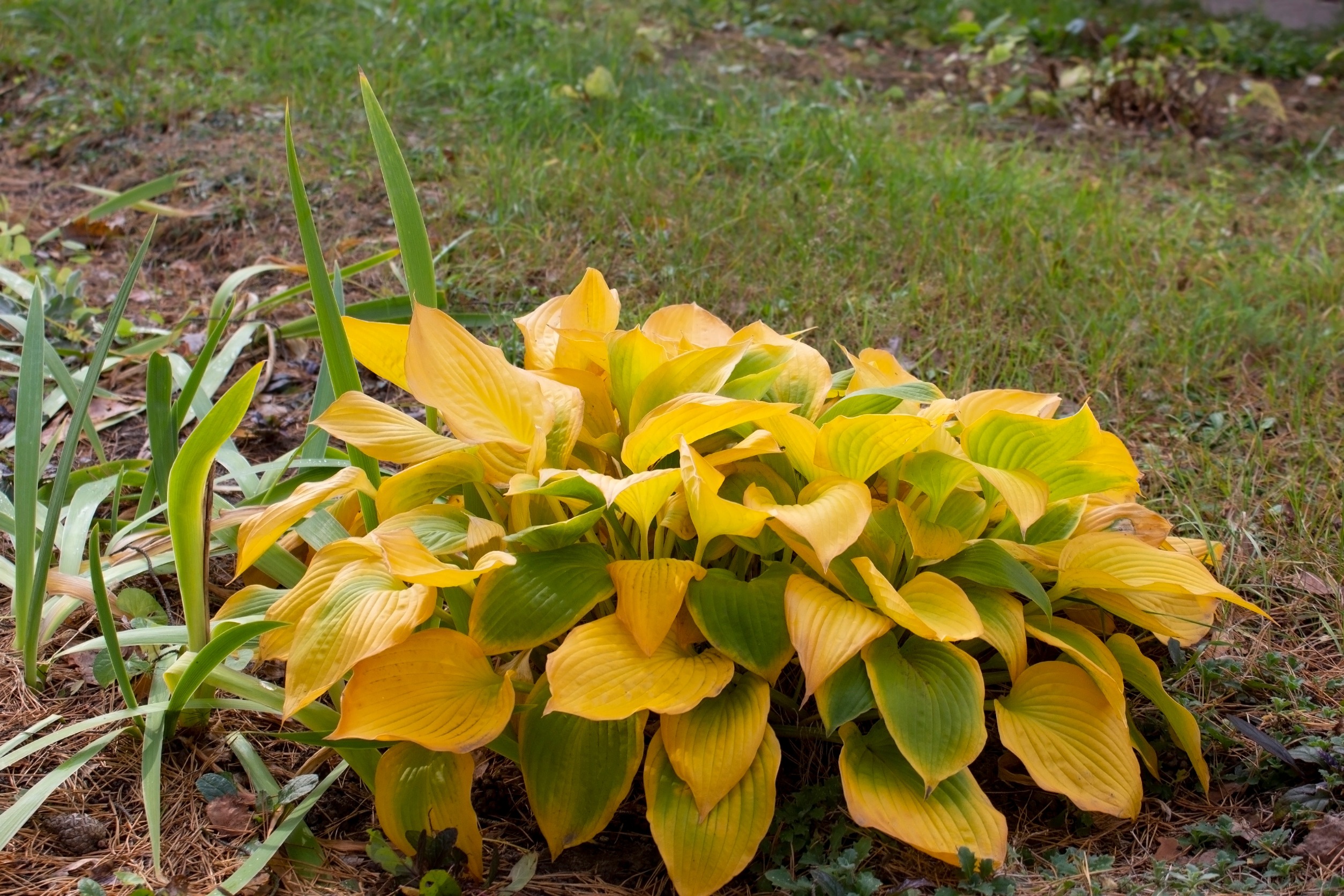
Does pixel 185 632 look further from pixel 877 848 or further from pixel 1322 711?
pixel 1322 711

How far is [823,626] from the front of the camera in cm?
128

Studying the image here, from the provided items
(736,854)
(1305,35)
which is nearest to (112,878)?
(736,854)

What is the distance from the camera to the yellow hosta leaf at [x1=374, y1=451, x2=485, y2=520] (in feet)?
4.94

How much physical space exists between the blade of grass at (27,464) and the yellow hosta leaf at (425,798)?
0.57 meters

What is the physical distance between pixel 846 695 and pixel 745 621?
0.16m

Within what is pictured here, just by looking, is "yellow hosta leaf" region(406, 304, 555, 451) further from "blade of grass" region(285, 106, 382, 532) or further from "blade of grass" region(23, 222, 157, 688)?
"blade of grass" region(23, 222, 157, 688)

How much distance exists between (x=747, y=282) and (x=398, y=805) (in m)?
1.78

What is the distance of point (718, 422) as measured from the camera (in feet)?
4.53

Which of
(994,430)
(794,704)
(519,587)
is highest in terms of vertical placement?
(994,430)

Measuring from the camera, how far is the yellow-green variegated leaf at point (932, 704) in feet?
4.30

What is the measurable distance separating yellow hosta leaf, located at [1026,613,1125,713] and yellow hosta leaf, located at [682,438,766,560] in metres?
0.45

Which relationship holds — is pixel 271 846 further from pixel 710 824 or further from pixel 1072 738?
pixel 1072 738

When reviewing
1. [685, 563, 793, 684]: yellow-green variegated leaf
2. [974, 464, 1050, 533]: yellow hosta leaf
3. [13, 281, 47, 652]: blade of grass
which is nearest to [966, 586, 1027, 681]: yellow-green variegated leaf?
[974, 464, 1050, 533]: yellow hosta leaf

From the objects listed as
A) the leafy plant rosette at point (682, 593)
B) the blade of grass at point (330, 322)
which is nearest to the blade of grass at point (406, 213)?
the leafy plant rosette at point (682, 593)
